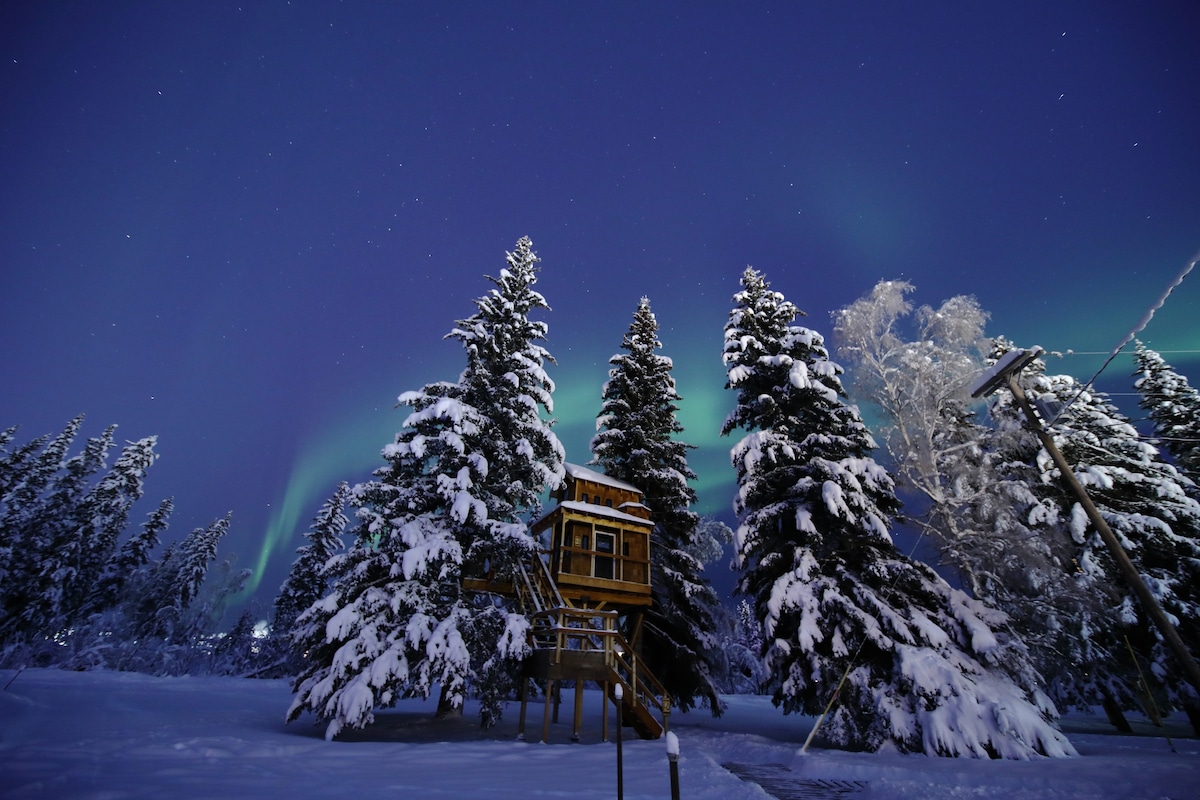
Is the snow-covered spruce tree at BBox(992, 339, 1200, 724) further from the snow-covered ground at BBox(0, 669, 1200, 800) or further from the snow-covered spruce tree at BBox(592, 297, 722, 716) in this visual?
the snow-covered spruce tree at BBox(592, 297, 722, 716)

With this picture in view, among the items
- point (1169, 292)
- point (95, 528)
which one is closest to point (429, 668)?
point (1169, 292)

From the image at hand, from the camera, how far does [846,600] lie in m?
12.3

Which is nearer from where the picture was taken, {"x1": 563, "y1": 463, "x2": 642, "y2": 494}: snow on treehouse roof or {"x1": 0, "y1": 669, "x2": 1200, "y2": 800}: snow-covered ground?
{"x1": 0, "y1": 669, "x2": 1200, "y2": 800}: snow-covered ground

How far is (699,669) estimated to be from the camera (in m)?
17.7

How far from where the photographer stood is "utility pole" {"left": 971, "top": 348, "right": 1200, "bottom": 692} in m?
7.64

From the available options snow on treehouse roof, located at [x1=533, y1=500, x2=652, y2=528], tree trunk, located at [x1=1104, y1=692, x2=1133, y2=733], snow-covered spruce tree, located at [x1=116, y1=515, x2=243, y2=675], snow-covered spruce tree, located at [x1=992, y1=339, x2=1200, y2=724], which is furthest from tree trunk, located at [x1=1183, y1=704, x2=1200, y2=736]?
snow-covered spruce tree, located at [x1=116, y1=515, x2=243, y2=675]

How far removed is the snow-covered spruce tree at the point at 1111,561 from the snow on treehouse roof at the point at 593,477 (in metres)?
13.0

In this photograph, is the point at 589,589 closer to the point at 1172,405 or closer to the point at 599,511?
the point at 599,511

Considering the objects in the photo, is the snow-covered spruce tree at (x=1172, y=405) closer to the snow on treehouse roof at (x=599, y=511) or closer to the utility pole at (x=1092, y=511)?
the utility pole at (x=1092, y=511)

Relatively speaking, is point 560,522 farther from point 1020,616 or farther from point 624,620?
point 1020,616

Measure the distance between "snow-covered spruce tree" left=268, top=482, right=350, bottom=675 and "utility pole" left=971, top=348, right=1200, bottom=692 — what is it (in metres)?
32.9

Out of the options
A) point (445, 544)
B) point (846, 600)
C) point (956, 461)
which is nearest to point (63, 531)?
point (445, 544)

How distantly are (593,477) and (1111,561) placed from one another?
63.2 ft

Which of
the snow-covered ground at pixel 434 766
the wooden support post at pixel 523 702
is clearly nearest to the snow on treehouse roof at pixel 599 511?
the wooden support post at pixel 523 702
